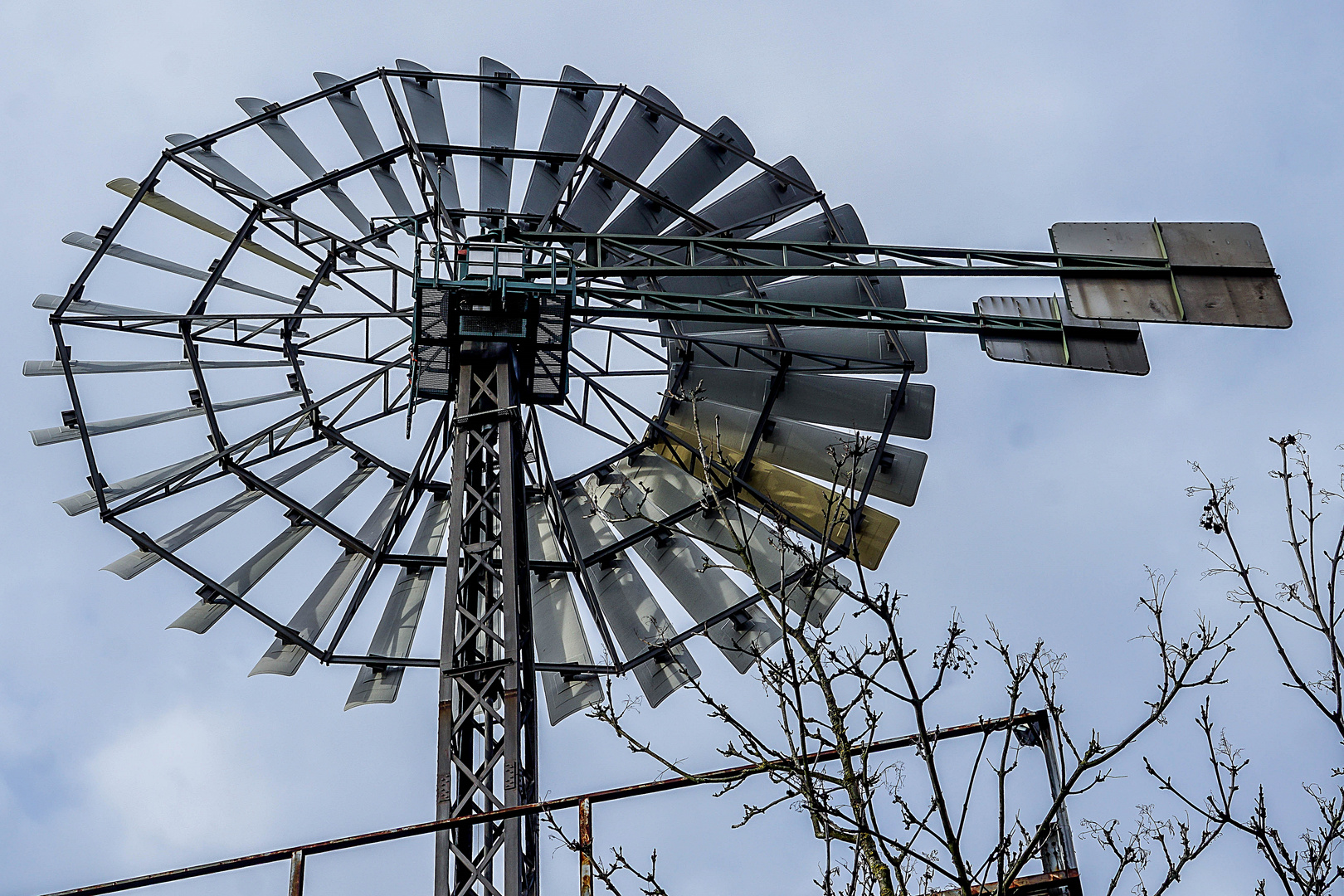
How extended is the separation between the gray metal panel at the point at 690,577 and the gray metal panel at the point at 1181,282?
4445mm

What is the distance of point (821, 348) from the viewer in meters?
15.1

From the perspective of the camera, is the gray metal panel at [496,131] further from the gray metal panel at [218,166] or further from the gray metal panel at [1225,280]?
the gray metal panel at [1225,280]

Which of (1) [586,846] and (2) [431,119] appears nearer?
(1) [586,846]

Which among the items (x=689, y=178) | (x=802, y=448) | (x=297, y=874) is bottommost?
(x=297, y=874)

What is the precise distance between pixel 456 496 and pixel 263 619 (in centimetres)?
310

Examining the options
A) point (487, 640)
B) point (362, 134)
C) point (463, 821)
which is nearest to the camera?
point (463, 821)

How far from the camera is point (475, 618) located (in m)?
12.0

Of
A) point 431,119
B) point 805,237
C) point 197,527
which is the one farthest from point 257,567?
point 805,237

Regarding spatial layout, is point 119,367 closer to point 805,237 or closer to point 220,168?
point 220,168

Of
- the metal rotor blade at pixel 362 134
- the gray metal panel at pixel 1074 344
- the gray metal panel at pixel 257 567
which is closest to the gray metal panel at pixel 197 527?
the gray metal panel at pixel 257 567

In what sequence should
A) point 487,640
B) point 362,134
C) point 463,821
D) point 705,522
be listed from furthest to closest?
point 705,522 < point 362,134 < point 487,640 < point 463,821

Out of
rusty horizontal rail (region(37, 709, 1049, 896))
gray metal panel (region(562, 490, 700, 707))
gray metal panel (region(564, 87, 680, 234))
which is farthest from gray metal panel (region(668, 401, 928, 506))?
rusty horizontal rail (region(37, 709, 1049, 896))

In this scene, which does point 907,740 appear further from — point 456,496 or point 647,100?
point 647,100

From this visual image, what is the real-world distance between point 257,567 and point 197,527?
27.0 inches
